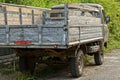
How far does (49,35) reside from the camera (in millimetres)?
8711

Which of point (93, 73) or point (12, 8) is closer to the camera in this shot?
point (12, 8)

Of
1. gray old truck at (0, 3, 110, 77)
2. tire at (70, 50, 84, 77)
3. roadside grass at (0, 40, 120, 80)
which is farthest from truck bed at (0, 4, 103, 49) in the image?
roadside grass at (0, 40, 120, 80)

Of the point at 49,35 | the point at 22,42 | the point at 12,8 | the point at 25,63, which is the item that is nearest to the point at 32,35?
the point at 22,42

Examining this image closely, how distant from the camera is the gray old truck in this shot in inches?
341

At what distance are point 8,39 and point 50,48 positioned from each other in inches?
48.2

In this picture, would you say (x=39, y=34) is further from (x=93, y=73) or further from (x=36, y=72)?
(x=93, y=73)

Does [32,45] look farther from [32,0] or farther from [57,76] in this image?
[32,0]

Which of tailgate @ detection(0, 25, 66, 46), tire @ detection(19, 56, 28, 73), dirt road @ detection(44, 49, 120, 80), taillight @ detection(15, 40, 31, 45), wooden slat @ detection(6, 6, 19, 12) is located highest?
wooden slat @ detection(6, 6, 19, 12)

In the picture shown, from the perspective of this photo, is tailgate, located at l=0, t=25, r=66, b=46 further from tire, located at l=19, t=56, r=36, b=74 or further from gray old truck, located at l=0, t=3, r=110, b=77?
tire, located at l=19, t=56, r=36, b=74

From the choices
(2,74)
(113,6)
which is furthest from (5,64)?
(113,6)

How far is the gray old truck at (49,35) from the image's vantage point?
8664 millimetres

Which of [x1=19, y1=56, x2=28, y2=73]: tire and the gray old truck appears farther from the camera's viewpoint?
[x1=19, y1=56, x2=28, y2=73]: tire

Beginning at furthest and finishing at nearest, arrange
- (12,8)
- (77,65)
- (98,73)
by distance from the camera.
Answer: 1. (98,73)
2. (12,8)
3. (77,65)

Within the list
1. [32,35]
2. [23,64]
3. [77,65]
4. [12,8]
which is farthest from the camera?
[12,8]
